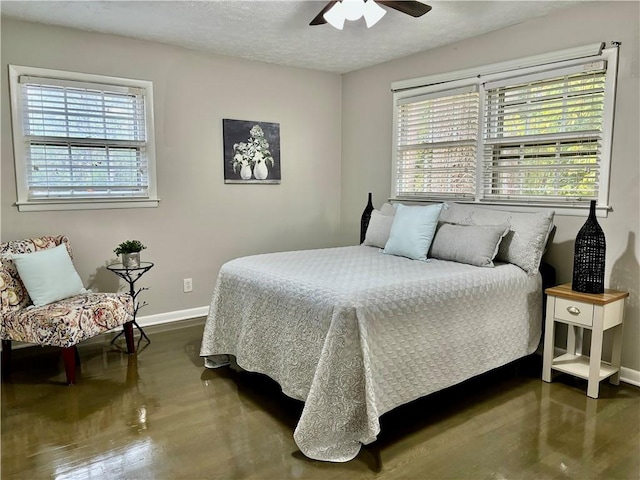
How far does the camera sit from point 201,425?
2.32m

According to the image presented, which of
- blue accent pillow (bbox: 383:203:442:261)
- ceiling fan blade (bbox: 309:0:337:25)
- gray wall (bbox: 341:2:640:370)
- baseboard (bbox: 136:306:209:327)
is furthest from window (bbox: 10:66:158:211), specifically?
gray wall (bbox: 341:2:640:370)

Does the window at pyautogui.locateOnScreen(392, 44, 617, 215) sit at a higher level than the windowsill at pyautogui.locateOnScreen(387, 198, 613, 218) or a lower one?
higher

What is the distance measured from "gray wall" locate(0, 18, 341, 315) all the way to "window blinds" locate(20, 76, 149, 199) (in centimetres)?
13

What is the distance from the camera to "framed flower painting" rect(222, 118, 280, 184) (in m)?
4.27

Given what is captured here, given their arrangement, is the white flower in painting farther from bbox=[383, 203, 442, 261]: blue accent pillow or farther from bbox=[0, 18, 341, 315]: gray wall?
bbox=[383, 203, 442, 261]: blue accent pillow

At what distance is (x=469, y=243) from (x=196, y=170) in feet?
8.07

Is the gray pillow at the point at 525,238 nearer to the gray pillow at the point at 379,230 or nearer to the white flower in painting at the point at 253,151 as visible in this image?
the gray pillow at the point at 379,230

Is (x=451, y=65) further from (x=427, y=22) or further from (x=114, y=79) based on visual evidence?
(x=114, y=79)

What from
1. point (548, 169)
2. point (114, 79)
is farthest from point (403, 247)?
point (114, 79)

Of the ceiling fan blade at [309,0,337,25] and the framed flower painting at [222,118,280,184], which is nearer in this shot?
the ceiling fan blade at [309,0,337,25]

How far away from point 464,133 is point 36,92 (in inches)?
131

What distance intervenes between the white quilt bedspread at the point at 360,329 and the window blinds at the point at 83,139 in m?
1.46

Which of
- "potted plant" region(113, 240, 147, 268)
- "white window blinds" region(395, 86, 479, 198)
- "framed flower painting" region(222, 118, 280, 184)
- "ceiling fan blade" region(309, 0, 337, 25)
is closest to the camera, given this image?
"ceiling fan blade" region(309, 0, 337, 25)

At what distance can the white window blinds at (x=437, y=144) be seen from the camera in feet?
12.4
